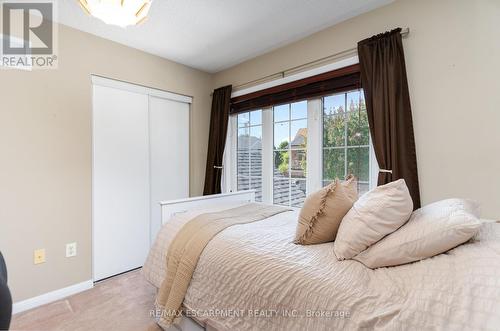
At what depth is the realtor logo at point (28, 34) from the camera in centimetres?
198

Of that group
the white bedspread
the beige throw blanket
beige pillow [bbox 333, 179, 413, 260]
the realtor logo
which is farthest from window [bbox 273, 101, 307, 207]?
the realtor logo

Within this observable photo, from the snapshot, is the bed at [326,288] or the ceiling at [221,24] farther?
the ceiling at [221,24]

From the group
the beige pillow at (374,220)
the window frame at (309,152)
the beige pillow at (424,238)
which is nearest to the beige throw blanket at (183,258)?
the beige pillow at (374,220)

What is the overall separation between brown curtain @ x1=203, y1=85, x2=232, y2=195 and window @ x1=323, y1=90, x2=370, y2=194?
4.23 ft

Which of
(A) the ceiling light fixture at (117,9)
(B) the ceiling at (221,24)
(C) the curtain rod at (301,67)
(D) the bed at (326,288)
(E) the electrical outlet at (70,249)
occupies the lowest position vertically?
(E) the electrical outlet at (70,249)

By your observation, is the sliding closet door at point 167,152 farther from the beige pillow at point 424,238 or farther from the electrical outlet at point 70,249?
the beige pillow at point 424,238

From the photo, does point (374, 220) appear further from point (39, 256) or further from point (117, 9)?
point (39, 256)

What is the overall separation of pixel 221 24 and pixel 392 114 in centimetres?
165

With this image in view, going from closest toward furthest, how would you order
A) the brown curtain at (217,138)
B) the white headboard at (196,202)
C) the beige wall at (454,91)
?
the beige wall at (454,91)
the white headboard at (196,202)
the brown curtain at (217,138)

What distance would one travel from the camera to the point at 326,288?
37.9 inches

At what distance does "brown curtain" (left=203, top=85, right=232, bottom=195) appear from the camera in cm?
319

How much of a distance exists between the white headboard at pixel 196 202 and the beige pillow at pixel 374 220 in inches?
51.8

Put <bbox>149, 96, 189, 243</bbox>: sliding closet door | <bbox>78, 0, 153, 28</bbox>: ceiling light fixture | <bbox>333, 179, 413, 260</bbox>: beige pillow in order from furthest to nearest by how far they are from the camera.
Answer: <bbox>149, 96, 189, 243</bbox>: sliding closet door → <bbox>78, 0, 153, 28</bbox>: ceiling light fixture → <bbox>333, 179, 413, 260</bbox>: beige pillow

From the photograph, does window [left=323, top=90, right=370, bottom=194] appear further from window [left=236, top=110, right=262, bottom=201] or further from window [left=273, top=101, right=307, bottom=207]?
window [left=236, top=110, right=262, bottom=201]
